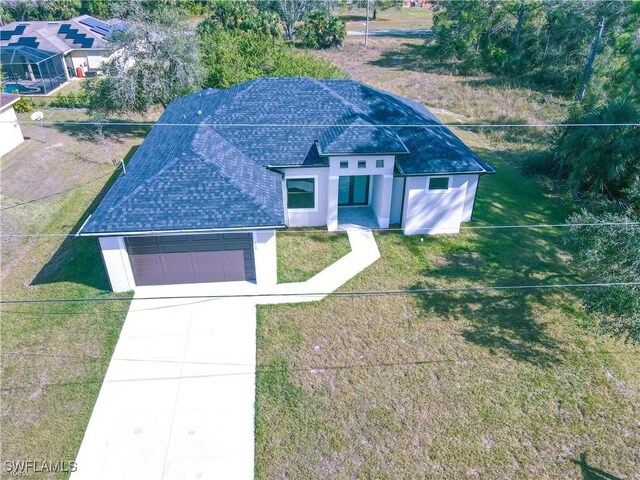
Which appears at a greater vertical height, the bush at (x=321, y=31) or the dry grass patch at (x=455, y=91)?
the bush at (x=321, y=31)

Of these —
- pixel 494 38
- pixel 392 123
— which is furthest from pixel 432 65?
pixel 392 123

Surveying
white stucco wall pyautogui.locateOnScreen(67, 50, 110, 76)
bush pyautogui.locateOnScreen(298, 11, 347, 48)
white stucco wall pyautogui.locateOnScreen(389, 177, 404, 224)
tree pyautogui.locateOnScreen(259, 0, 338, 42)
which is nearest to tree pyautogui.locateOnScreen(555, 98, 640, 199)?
white stucco wall pyautogui.locateOnScreen(389, 177, 404, 224)

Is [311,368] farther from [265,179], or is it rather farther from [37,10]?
[37,10]

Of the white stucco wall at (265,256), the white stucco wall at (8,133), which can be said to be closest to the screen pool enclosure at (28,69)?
the white stucco wall at (8,133)

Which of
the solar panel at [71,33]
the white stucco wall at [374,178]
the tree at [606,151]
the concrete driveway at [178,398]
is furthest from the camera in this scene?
the solar panel at [71,33]

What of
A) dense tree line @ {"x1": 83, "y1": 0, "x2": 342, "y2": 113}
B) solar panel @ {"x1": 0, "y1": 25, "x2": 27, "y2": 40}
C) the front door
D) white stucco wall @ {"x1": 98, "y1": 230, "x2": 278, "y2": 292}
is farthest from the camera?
solar panel @ {"x1": 0, "y1": 25, "x2": 27, "y2": 40}

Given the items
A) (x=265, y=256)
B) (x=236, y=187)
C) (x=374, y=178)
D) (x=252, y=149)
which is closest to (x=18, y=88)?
(x=252, y=149)

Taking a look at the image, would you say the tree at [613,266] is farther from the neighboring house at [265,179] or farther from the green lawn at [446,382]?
the neighboring house at [265,179]

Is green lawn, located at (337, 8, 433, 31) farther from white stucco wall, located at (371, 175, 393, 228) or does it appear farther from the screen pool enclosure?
white stucco wall, located at (371, 175, 393, 228)
